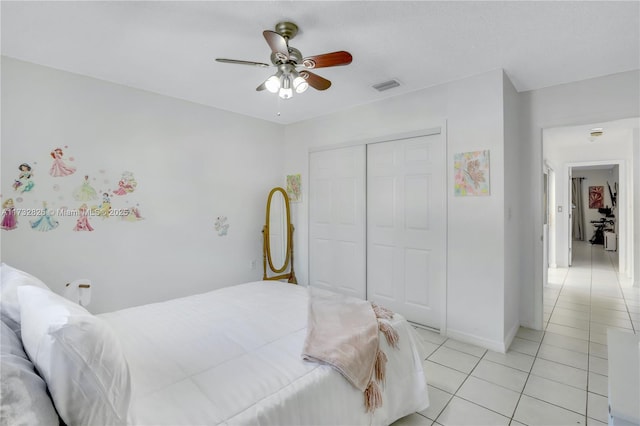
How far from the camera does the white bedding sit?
111 centimetres

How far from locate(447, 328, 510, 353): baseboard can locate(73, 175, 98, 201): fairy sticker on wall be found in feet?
11.6

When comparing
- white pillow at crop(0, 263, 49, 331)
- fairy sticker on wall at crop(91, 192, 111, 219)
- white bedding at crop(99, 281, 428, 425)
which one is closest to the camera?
white bedding at crop(99, 281, 428, 425)

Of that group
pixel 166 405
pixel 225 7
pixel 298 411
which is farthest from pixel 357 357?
pixel 225 7

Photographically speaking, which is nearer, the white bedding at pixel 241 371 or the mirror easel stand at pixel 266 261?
the white bedding at pixel 241 371

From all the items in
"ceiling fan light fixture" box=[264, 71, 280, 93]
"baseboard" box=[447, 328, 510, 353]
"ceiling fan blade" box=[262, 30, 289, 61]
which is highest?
"ceiling fan blade" box=[262, 30, 289, 61]

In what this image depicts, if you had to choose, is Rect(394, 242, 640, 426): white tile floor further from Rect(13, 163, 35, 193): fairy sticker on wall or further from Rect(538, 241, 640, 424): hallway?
Rect(13, 163, 35, 193): fairy sticker on wall

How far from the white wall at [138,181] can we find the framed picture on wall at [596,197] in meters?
10.1

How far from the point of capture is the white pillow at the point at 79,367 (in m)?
0.82

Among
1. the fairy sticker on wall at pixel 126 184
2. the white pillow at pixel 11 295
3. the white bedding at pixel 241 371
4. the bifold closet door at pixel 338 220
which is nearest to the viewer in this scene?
the white bedding at pixel 241 371

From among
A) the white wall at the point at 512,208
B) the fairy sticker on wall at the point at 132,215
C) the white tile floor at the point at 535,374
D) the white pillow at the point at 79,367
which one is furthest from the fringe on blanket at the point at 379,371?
the fairy sticker on wall at the point at 132,215

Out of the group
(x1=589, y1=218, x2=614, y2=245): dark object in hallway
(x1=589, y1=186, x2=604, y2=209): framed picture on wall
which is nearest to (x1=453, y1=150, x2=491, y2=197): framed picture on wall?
(x1=589, y1=218, x2=614, y2=245): dark object in hallway

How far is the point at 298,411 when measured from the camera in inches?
46.9

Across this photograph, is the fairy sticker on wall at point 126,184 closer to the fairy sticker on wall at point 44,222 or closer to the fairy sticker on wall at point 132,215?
the fairy sticker on wall at point 132,215

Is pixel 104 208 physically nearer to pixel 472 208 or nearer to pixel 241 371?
pixel 241 371
